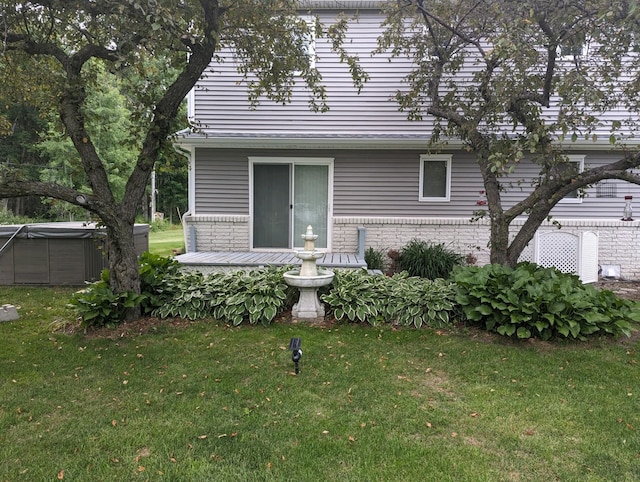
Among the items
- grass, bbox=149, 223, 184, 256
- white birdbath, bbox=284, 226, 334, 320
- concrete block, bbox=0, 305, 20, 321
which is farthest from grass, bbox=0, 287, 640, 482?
grass, bbox=149, 223, 184, 256

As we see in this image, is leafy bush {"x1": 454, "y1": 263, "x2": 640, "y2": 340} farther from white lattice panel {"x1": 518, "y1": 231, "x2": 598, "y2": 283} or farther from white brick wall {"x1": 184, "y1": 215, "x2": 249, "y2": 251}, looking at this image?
white brick wall {"x1": 184, "y1": 215, "x2": 249, "y2": 251}

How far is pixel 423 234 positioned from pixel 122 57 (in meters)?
6.51

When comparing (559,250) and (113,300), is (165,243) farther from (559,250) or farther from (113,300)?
(559,250)

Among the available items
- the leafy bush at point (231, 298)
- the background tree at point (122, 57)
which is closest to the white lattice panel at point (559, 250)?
the leafy bush at point (231, 298)

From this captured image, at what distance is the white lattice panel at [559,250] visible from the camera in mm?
8523

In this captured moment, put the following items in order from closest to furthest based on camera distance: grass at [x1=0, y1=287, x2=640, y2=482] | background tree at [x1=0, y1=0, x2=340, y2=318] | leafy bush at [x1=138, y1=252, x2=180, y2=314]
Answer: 1. grass at [x1=0, y1=287, x2=640, y2=482]
2. background tree at [x1=0, y1=0, x2=340, y2=318]
3. leafy bush at [x1=138, y1=252, x2=180, y2=314]

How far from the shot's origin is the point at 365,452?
8.61ft

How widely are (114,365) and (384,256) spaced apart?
585cm

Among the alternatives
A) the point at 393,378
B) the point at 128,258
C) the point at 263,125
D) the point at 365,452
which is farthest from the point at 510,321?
the point at 263,125

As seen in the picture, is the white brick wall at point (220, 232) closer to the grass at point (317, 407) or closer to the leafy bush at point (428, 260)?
the leafy bush at point (428, 260)

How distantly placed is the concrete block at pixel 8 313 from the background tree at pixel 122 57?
1755 mm

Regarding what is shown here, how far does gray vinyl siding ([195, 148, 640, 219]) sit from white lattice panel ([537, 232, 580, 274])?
0.49m

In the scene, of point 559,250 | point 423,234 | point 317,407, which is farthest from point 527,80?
point 317,407

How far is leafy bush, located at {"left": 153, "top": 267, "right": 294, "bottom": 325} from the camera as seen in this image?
17.6 ft
